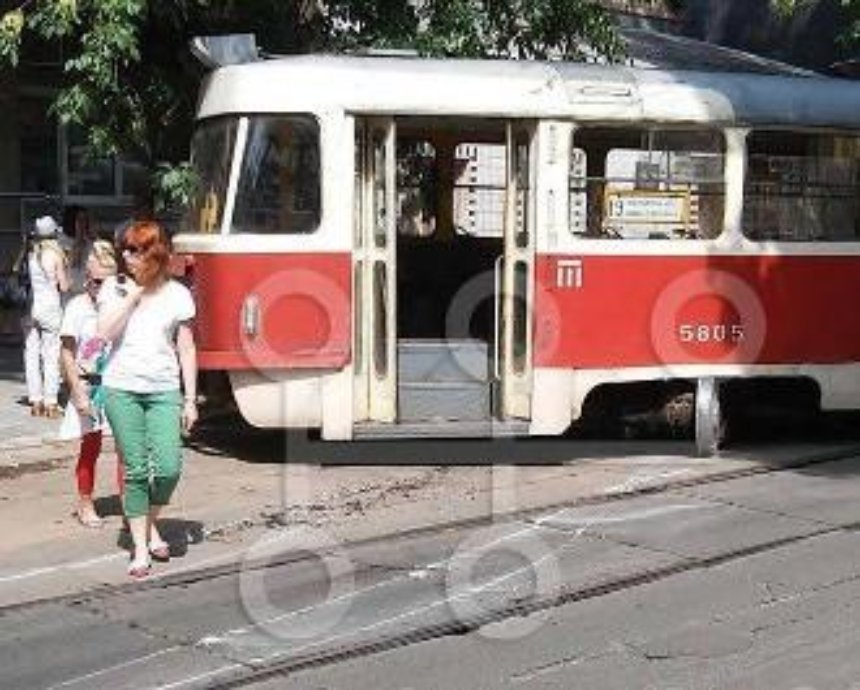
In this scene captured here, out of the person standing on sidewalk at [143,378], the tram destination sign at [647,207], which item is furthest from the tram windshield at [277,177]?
the person standing on sidewalk at [143,378]

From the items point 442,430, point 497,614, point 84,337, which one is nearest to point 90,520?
point 84,337

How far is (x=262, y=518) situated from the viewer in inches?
336

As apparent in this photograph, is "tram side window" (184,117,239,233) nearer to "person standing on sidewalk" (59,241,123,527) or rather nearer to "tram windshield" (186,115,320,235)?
"tram windshield" (186,115,320,235)

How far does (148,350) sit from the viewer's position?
7.20 metres

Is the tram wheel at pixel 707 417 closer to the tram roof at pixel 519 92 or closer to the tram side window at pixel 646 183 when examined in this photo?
the tram side window at pixel 646 183

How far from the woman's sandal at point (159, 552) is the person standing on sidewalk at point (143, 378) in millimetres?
187

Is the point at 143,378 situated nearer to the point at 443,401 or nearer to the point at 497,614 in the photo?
the point at 497,614

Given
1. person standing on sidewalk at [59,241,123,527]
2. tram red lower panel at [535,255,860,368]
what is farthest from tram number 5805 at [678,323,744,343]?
person standing on sidewalk at [59,241,123,527]

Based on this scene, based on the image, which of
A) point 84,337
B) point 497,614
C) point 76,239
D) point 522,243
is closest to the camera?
point 497,614

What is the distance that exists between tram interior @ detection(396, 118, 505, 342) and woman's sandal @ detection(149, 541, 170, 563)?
3477mm

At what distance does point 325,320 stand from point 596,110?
7.78 ft

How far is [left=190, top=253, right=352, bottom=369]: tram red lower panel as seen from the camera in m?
9.61

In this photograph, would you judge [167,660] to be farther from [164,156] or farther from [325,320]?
[164,156]

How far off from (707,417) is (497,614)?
4203 mm
